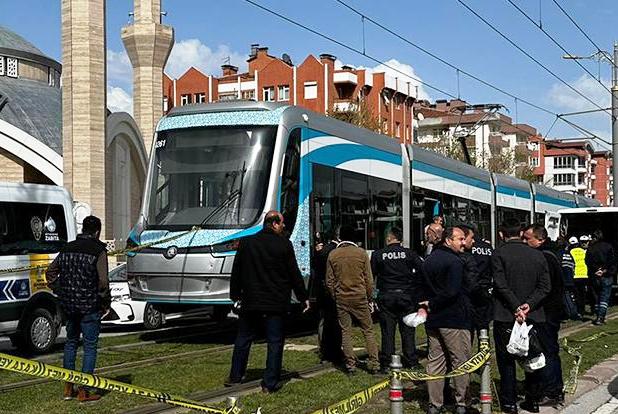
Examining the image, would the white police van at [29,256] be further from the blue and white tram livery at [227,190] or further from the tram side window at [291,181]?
the tram side window at [291,181]

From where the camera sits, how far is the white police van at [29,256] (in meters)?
12.8

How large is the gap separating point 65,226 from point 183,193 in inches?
79.9

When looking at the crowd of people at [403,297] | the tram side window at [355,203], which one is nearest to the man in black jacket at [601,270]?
the tram side window at [355,203]

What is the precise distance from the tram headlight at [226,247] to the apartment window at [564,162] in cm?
12354

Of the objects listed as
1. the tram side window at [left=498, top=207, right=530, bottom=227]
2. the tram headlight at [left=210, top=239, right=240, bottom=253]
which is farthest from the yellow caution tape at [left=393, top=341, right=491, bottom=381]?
the tram side window at [left=498, top=207, right=530, bottom=227]

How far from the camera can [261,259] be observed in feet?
30.3

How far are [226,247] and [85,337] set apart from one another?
4247mm

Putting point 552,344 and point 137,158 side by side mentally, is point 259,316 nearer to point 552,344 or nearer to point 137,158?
point 552,344

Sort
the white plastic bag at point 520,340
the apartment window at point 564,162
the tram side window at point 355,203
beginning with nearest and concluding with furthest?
the white plastic bag at point 520,340 → the tram side window at point 355,203 → the apartment window at point 564,162

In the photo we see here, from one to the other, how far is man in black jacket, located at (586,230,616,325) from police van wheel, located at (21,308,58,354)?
34.1 feet

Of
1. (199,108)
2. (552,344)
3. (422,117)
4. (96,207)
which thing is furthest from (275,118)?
(422,117)

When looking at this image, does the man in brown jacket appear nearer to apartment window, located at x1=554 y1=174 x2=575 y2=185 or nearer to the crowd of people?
the crowd of people

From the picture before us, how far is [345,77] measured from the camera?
3152 inches

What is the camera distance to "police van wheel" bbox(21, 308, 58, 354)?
13133 mm
